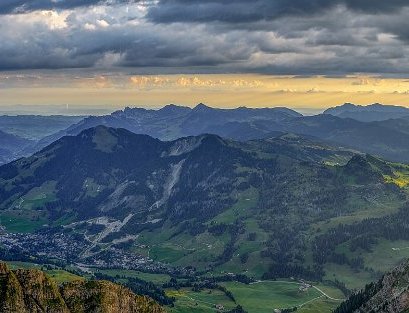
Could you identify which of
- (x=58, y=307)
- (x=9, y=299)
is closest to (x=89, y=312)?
(x=58, y=307)

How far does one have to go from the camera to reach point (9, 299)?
18075cm

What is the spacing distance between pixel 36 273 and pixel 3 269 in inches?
456

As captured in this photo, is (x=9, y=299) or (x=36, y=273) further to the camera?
(x=36, y=273)

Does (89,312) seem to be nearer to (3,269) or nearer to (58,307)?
(58,307)

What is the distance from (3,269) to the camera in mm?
187125

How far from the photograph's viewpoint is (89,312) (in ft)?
646

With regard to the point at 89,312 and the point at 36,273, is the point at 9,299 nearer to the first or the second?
the point at 36,273

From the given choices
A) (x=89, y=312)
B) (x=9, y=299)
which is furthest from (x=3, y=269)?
(x=89, y=312)

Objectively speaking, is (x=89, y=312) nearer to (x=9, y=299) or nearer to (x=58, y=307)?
(x=58, y=307)

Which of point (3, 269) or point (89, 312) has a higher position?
point (3, 269)

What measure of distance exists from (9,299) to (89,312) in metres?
29.4

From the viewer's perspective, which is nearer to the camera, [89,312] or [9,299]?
[9,299]

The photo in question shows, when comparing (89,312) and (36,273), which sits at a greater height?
(36,273)

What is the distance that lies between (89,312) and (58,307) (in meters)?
12.0
